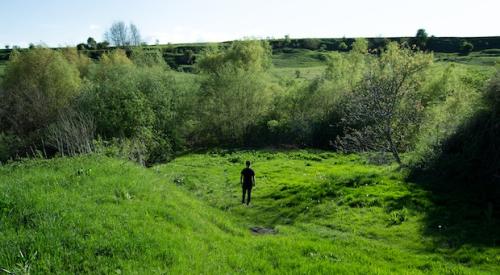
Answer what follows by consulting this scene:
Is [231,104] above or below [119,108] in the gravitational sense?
below

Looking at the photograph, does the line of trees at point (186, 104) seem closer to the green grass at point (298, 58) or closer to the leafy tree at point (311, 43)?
the green grass at point (298, 58)

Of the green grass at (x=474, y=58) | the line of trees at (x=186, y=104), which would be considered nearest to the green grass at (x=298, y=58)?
the green grass at (x=474, y=58)

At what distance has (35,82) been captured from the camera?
5772cm

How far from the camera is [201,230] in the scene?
13625 mm

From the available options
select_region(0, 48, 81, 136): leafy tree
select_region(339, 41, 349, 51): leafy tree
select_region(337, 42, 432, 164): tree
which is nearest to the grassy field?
select_region(337, 42, 432, 164): tree

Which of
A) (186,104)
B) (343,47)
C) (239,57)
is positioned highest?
(343,47)

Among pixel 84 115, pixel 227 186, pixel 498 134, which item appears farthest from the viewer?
pixel 84 115

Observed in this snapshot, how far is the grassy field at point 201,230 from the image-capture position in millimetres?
10355

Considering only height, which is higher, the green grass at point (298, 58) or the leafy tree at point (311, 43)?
the leafy tree at point (311, 43)

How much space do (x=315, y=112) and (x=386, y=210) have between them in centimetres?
3328

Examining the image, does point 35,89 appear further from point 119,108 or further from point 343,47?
point 343,47

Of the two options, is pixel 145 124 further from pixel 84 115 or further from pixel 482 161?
pixel 482 161

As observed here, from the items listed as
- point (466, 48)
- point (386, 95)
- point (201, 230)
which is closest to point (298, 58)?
point (466, 48)

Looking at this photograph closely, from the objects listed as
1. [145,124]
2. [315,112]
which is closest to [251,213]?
[145,124]
